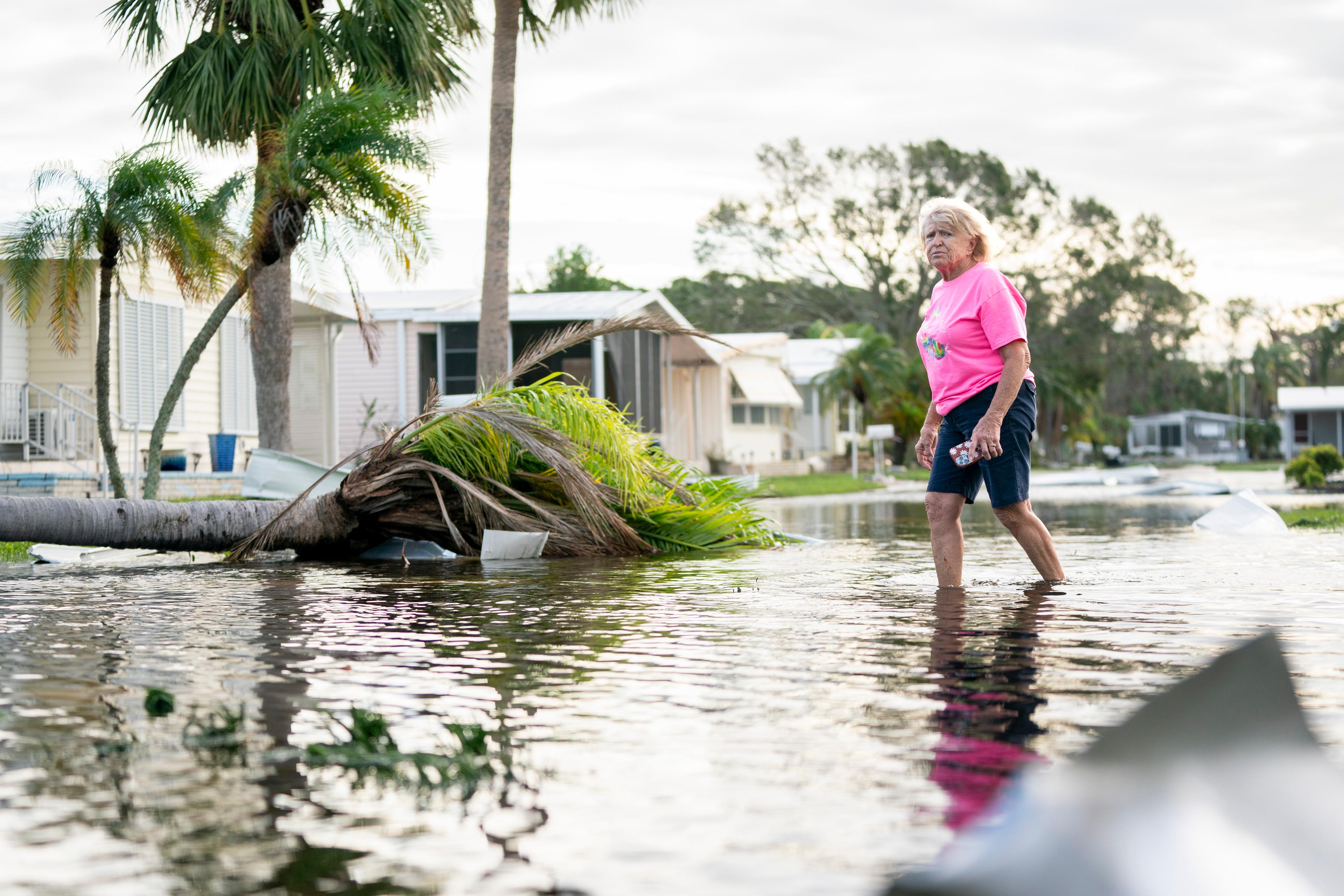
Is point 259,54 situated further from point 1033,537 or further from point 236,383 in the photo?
point 1033,537

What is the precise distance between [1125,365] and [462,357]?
4420 centimetres

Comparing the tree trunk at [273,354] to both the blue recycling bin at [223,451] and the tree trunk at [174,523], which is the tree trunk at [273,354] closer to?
the blue recycling bin at [223,451]

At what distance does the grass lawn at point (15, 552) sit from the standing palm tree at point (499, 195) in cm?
787

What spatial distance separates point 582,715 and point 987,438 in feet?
10.3

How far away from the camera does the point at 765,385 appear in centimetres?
4275

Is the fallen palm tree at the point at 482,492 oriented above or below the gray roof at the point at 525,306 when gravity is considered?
below

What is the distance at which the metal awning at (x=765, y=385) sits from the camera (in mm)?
40906

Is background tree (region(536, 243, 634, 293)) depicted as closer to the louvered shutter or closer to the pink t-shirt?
the louvered shutter

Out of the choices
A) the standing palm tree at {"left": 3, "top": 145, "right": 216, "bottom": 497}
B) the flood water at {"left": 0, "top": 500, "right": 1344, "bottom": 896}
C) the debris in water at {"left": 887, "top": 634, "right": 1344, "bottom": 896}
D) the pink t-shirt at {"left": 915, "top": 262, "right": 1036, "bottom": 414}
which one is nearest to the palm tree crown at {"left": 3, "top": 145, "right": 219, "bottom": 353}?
the standing palm tree at {"left": 3, "top": 145, "right": 216, "bottom": 497}

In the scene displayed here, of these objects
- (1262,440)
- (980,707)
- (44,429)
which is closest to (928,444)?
(980,707)

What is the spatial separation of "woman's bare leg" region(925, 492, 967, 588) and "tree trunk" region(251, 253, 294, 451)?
1135 cm

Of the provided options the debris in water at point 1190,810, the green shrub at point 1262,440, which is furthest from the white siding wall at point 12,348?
the green shrub at point 1262,440

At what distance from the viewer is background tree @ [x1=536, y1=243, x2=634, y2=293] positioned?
72062 millimetres

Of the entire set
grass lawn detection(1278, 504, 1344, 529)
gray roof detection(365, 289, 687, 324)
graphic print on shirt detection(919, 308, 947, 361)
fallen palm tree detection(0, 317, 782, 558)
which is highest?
gray roof detection(365, 289, 687, 324)
